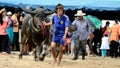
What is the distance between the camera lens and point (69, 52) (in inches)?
1040

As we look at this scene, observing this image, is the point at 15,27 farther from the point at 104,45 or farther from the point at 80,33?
the point at 80,33

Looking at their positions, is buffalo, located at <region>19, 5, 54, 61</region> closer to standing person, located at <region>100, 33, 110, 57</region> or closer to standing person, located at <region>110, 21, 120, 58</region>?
standing person, located at <region>110, 21, 120, 58</region>

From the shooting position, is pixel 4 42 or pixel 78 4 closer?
pixel 4 42

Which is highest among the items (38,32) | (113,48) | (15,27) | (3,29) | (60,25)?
(60,25)

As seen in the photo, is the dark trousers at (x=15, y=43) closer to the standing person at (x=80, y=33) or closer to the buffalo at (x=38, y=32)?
the standing person at (x=80, y=33)

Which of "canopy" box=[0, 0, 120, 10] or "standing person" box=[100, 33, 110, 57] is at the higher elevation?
"canopy" box=[0, 0, 120, 10]

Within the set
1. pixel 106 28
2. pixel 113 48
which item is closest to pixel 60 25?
pixel 113 48

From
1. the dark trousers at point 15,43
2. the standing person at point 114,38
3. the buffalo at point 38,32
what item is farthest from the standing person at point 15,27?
the buffalo at point 38,32

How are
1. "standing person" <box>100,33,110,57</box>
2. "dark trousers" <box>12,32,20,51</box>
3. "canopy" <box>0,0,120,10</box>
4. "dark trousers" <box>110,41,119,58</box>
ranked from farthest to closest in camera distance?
"canopy" <box>0,0,120,10</box>, "dark trousers" <box>12,32,20,51</box>, "standing person" <box>100,33,110,57</box>, "dark trousers" <box>110,41,119,58</box>

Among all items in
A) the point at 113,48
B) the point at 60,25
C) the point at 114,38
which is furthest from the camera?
the point at 113,48

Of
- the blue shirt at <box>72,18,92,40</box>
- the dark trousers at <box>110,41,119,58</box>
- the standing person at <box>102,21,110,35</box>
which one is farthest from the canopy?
the blue shirt at <box>72,18,92,40</box>

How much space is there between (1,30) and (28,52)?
1856 millimetres

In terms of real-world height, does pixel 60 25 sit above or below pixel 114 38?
above

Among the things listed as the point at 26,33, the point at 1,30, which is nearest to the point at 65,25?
the point at 26,33
